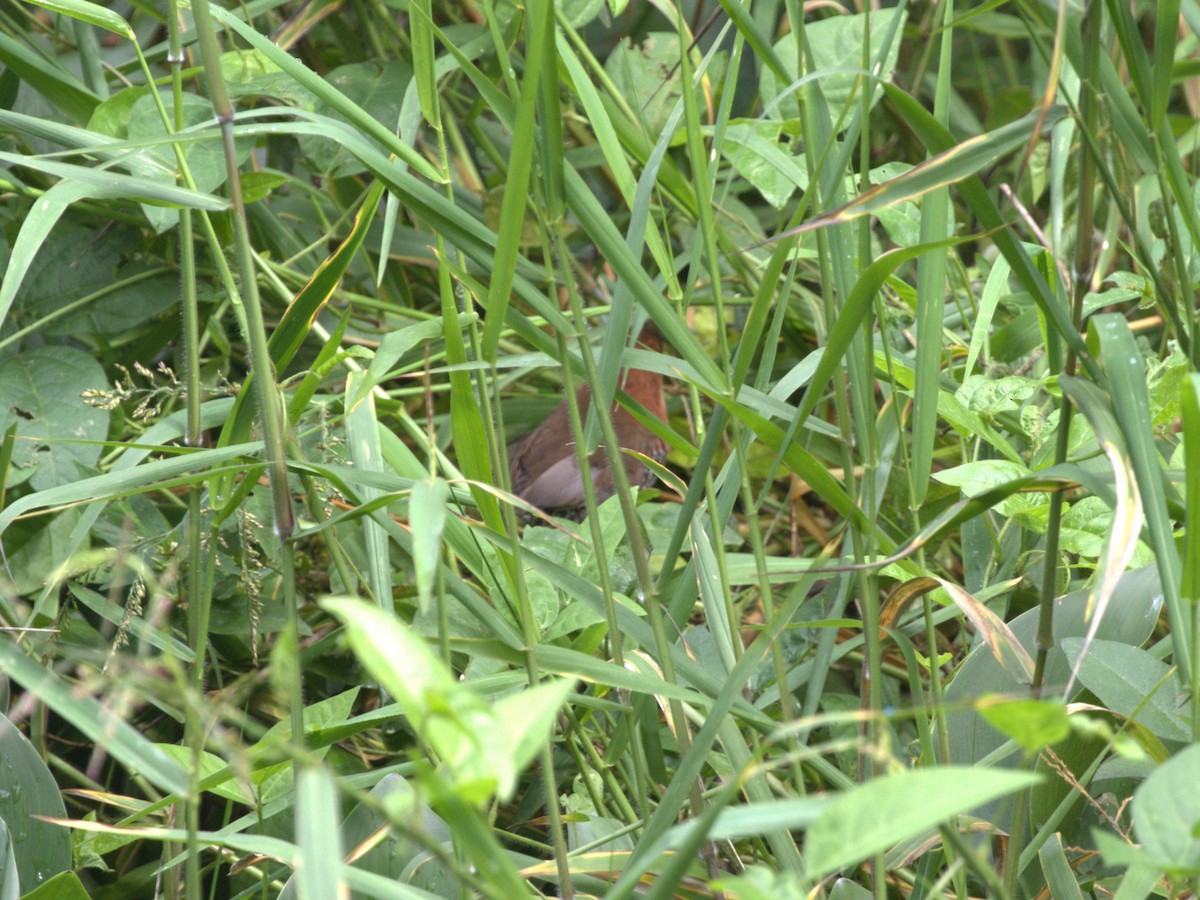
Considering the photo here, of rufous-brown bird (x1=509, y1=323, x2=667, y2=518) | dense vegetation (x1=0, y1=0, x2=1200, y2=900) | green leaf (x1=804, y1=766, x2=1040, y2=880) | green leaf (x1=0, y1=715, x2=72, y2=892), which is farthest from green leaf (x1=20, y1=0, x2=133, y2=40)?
rufous-brown bird (x1=509, y1=323, x2=667, y2=518)

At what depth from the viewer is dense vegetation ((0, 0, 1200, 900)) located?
1.52 ft

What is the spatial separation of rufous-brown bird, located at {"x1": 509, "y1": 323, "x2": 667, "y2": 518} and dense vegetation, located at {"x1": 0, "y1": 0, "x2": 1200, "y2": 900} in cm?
37

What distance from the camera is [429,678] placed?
332mm

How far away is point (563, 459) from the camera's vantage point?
1899 mm

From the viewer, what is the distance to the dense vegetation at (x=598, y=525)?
1.52 ft

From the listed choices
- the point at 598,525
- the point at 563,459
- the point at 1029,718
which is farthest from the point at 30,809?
the point at 563,459

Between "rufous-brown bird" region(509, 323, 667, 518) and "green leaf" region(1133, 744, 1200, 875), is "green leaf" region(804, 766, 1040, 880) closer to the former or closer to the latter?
"green leaf" region(1133, 744, 1200, 875)

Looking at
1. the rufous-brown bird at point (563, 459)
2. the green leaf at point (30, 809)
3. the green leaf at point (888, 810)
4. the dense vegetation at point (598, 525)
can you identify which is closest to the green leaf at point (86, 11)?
the dense vegetation at point (598, 525)

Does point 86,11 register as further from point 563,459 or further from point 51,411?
point 563,459

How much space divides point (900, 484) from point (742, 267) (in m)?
0.55

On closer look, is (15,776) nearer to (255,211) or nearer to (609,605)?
(609,605)

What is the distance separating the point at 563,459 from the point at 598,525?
122 centimetres

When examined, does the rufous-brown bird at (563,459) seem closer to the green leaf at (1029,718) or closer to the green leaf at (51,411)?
the green leaf at (51,411)

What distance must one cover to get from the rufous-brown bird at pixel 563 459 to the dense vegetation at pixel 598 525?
373 mm
